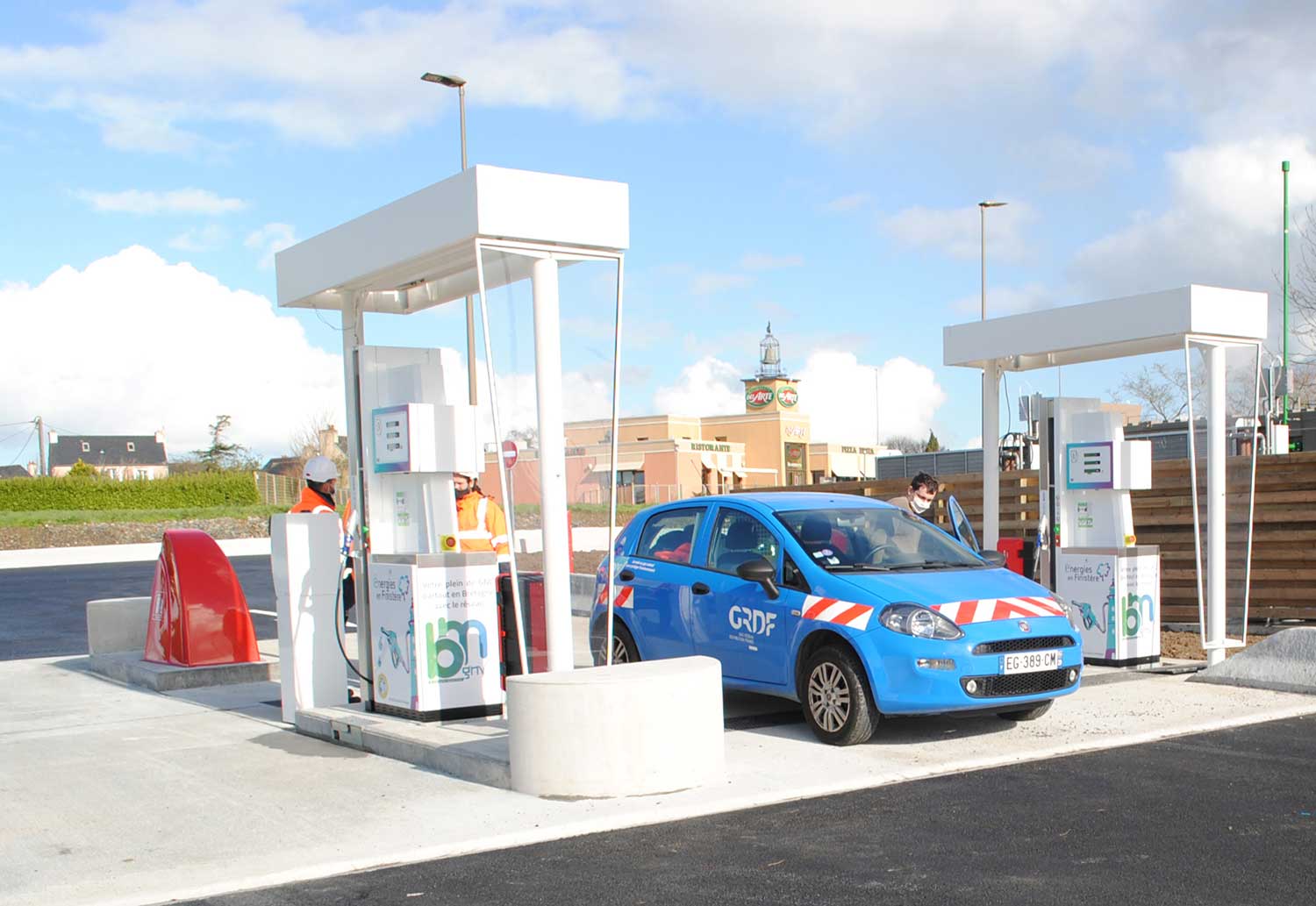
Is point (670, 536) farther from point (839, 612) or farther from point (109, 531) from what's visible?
point (109, 531)

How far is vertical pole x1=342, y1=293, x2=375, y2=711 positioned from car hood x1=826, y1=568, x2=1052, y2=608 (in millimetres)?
3289

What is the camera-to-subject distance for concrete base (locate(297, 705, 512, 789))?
24.8 ft

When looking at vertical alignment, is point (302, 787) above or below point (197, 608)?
below

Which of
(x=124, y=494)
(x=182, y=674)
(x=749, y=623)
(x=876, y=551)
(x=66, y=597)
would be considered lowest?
(x=66, y=597)

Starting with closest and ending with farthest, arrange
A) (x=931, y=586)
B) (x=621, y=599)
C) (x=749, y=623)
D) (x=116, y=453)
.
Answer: (x=931, y=586) → (x=749, y=623) → (x=621, y=599) → (x=116, y=453)

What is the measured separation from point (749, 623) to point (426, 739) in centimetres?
231

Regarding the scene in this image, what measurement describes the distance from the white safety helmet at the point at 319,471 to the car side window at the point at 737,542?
3147mm

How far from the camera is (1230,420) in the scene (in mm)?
24234

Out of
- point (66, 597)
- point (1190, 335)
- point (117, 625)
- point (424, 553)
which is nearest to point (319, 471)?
point (424, 553)

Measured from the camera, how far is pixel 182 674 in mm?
11742

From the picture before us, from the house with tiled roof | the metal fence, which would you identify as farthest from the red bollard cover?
the house with tiled roof

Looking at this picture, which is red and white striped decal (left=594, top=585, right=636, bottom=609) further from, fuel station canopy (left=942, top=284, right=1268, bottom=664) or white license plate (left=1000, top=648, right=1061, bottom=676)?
fuel station canopy (left=942, top=284, right=1268, bottom=664)

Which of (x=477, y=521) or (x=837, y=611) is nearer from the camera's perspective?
(x=837, y=611)

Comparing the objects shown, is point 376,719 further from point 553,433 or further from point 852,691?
point 852,691
